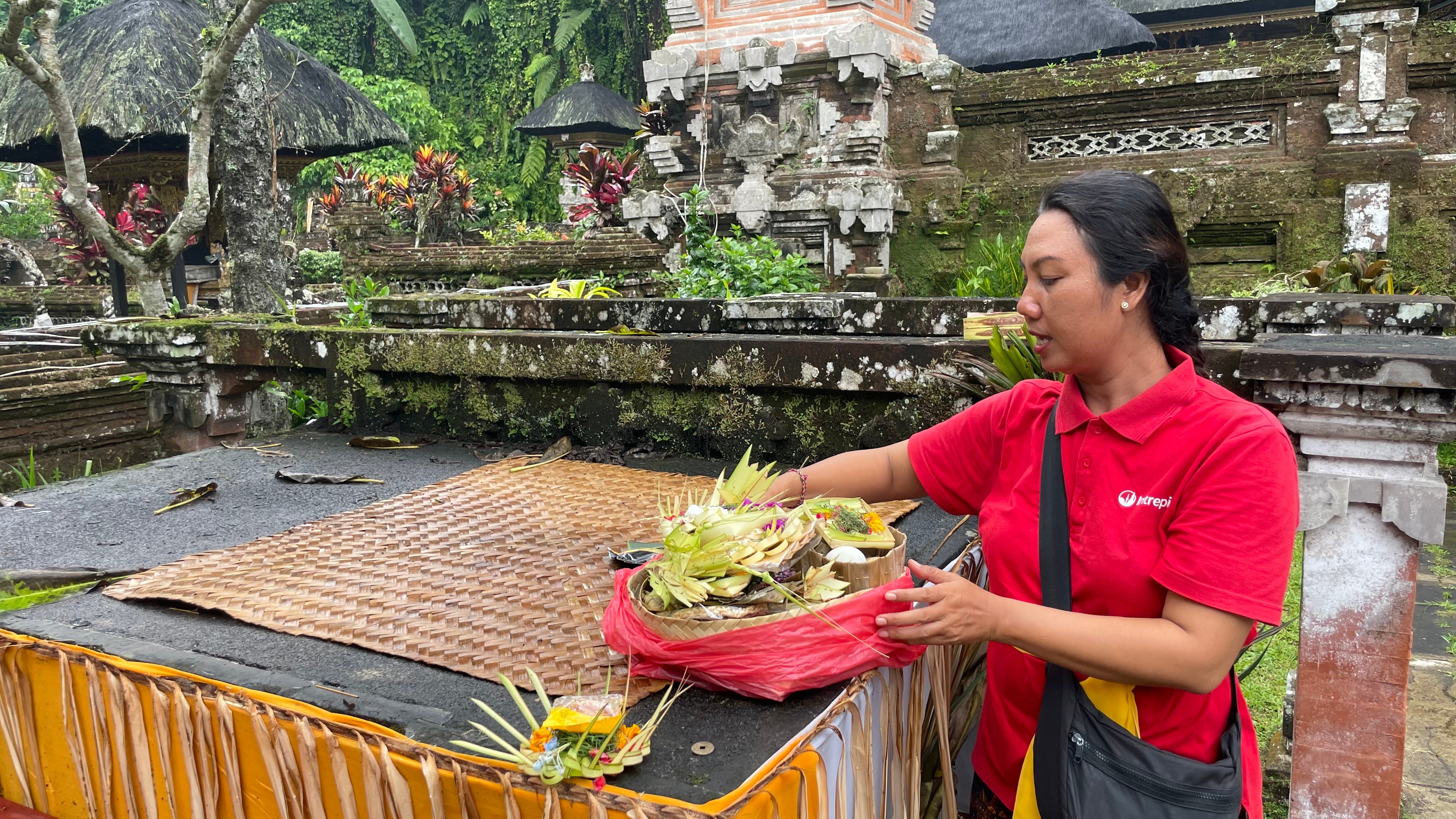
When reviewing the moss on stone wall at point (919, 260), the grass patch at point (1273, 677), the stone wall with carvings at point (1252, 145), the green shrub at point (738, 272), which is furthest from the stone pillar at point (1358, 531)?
the moss on stone wall at point (919, 260)

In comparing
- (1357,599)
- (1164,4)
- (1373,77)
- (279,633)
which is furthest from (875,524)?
(1164,4)

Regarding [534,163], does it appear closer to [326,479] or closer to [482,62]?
[482,62]

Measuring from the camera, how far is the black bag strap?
150 cm

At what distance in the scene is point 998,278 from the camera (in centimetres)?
577

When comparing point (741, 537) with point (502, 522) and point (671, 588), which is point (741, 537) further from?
point (502, 522)

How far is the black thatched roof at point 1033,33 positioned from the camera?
11.9 meters

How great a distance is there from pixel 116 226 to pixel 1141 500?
1551 cm

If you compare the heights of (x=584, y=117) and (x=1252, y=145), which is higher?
(x=584, y=117)

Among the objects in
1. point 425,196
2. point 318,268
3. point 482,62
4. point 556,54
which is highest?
point 482,62

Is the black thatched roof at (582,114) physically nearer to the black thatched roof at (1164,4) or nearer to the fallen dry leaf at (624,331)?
the black thatched roof at (1164,4)

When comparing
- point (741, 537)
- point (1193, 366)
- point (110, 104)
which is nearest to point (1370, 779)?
point (1193, 366)

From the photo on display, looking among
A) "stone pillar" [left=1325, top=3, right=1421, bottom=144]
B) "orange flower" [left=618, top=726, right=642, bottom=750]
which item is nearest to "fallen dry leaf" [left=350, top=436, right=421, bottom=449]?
"orange flower" [left=618, top=726, right=642, bottom=750]

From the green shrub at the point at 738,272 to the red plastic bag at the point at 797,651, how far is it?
3.74 meters

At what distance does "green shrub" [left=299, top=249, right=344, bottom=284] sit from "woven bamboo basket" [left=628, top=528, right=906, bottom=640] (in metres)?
17.3
